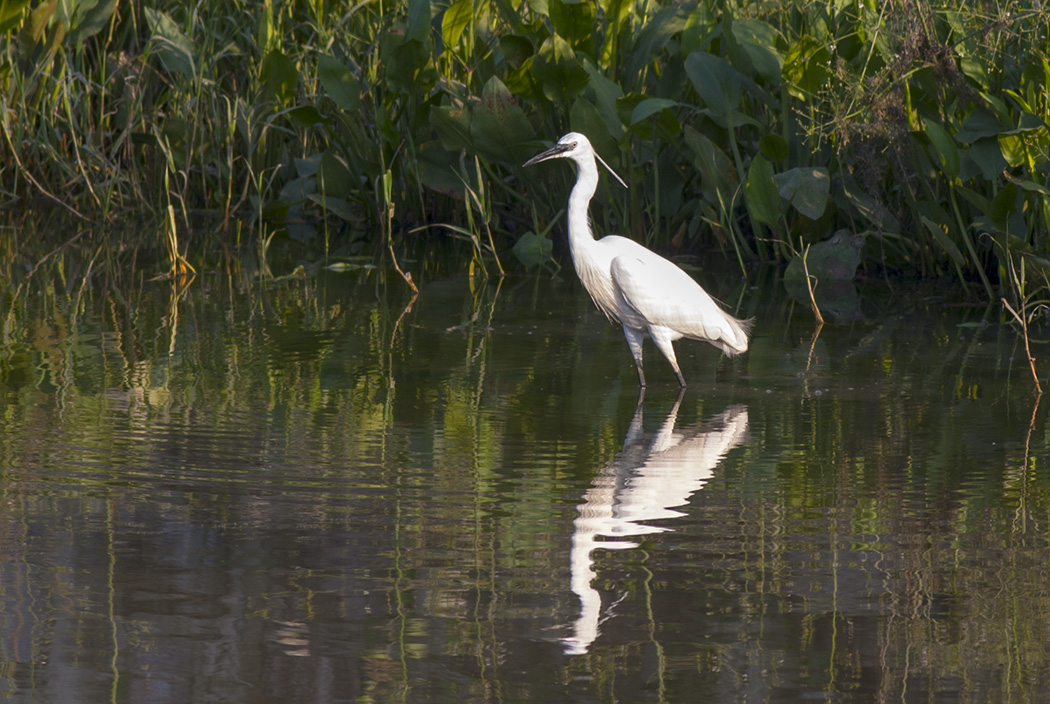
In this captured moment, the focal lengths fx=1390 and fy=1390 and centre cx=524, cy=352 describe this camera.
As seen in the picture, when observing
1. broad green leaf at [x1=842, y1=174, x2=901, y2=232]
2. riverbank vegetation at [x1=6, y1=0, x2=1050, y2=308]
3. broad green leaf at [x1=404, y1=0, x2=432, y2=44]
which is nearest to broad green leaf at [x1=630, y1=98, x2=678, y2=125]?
riverbank vegetation at [x1=6, y1=0, x2=1050, y2=308]

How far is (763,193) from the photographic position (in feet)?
20.3

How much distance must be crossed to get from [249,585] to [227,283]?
4.21 meters

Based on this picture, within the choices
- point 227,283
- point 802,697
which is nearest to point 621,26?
point 227,283

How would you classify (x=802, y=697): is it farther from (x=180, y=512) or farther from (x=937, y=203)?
(x=937, y=203)

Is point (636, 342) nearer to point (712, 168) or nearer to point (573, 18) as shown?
point (712, 168)

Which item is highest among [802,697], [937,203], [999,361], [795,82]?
[795,82]

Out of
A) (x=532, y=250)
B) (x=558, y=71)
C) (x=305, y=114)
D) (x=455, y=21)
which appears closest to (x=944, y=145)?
(x=558, y=71)

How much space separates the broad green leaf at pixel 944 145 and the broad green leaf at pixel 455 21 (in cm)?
252

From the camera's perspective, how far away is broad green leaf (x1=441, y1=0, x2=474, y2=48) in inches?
279

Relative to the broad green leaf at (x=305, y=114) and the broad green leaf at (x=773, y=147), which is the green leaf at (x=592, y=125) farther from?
the broad green leaf at (x=305, y=114)

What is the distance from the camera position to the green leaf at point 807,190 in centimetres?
605

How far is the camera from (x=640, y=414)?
4.29 meters

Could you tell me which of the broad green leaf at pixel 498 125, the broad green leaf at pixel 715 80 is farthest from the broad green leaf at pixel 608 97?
the broad green leaf at pixel 498 125

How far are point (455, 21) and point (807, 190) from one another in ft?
7.32
